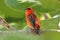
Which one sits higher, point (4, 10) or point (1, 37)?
point (4, 10)

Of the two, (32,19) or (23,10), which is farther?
(23,10)

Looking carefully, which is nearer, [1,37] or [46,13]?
[1,37]

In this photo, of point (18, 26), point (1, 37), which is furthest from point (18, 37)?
point (18, 26)

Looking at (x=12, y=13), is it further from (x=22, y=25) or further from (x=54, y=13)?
(x=54, y=13)

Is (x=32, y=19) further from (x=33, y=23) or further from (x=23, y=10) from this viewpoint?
(x=23, y=10)

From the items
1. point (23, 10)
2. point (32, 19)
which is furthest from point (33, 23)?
point (23, 10)

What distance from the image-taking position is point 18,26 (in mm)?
699

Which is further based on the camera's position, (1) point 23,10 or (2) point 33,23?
(1) point 23,10

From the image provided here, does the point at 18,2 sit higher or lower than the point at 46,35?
higher

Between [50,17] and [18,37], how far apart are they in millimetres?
214

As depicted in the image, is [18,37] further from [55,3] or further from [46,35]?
[55,3]

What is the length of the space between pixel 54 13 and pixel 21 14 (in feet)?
0.46

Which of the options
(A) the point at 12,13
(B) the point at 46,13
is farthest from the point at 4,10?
(B) the point at 46,13

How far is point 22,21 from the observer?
73 cm
